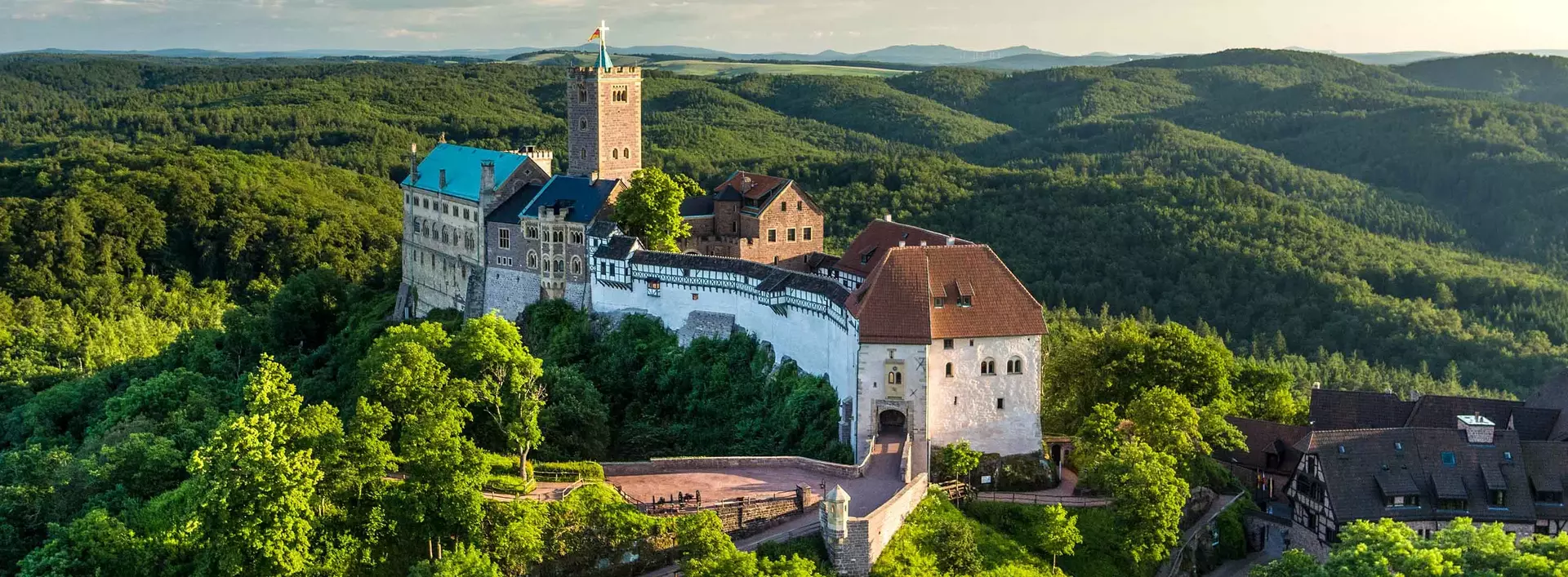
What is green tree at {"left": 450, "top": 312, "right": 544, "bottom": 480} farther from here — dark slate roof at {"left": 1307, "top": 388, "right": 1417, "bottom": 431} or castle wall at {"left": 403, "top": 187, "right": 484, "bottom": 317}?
dark slate roof at {"left": 1307, "top": 388, "right": 1417, "bottom": 431}

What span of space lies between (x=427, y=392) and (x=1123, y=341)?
2928 centimetres

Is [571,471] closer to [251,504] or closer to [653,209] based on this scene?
[251,504]

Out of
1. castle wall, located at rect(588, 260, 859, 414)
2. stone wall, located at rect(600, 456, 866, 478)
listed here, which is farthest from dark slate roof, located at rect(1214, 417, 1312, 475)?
stone wall, located at rect(600, 456, 866, 478)

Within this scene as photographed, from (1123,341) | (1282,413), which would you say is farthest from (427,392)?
(1282,413)

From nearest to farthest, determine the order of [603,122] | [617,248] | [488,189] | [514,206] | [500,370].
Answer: [500,370] < [617,248] < [514,206] < [488,189] < [603,122]

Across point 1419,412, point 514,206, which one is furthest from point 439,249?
point 1419,412

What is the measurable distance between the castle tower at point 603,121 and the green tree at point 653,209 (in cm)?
608

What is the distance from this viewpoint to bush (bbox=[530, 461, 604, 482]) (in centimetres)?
5188

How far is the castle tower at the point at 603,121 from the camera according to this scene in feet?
249

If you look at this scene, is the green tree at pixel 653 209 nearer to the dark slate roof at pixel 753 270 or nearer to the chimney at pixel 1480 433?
the dark slate roof at pixel 753 270

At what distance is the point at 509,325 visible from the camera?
189 ft

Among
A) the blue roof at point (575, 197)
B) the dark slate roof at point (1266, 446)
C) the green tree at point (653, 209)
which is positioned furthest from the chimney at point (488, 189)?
the dark slate roof at point (1266, 446)

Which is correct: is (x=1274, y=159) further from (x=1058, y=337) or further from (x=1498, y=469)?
(x=1498, y=469)

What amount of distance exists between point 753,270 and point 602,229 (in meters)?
9.43
